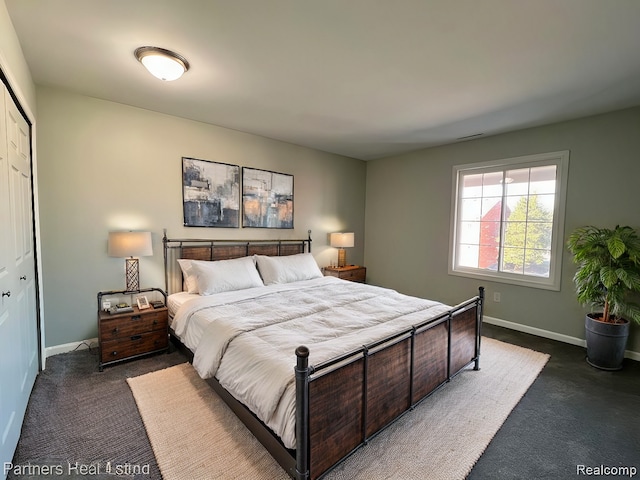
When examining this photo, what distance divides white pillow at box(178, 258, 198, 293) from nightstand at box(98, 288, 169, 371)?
343mm

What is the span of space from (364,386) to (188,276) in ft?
8.12

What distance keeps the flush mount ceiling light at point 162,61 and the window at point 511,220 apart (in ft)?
12.7

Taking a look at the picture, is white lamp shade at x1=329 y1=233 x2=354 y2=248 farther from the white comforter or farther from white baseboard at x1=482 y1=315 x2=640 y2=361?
white baseboard at x1=482 y1=315 x2=640 y2=361

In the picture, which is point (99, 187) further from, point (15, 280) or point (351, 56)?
point (351, 56)

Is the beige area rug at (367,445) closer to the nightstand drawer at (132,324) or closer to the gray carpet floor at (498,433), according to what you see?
the gray carpet floor at (498,433)

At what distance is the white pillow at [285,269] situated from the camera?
146 inches

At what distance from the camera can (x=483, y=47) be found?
203 centimetres

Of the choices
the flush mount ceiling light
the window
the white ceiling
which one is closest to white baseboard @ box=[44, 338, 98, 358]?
the white ceiling

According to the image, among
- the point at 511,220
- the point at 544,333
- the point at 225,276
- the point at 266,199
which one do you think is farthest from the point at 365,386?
the point at 511,220

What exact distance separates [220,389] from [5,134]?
218cm

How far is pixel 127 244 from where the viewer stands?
287 centimetres

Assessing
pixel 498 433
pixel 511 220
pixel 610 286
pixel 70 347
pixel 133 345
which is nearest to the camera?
pixel 498 433

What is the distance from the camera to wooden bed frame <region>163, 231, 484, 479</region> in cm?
143

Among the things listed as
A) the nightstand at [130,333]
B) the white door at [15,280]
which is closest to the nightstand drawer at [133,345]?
the nightstand at [130,333]
